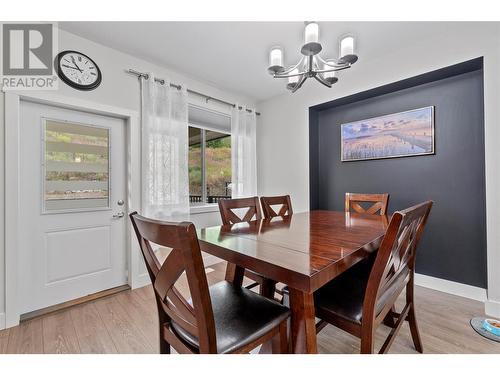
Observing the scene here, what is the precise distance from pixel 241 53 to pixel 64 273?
9.26ft

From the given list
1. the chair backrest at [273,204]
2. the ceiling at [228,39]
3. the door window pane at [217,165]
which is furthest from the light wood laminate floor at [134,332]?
the ceiling at [228,39]

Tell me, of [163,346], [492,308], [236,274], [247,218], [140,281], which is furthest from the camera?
[140,281]

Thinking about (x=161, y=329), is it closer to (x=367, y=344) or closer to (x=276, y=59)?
(x=367, y=344)

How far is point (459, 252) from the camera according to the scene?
7.66ft

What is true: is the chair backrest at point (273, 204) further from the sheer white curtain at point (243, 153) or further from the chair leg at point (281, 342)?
the sheer white curtain at point (243, 153)

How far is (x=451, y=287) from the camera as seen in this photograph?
7.70 ft

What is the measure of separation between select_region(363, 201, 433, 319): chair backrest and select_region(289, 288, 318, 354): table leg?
0.83 ft

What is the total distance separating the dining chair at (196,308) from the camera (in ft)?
2.40

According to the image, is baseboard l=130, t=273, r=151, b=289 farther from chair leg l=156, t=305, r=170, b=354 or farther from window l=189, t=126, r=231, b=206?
chair leg l=156, t=305, r=170, b=354

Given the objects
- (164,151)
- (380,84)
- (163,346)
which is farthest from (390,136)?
(163,346)

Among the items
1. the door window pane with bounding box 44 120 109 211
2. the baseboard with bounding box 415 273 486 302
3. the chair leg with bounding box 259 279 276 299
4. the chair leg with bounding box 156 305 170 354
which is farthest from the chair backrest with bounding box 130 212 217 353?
the baseboard with bounding box 415 273 486 302

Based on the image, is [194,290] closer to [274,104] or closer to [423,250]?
[423,250]

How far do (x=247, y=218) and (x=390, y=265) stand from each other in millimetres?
1229

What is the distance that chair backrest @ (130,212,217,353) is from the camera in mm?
710
